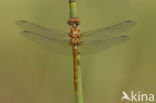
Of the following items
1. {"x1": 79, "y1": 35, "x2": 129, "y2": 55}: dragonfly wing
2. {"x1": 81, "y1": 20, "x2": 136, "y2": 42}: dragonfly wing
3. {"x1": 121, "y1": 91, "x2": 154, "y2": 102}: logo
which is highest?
{"x1": 81, "y1": 20, "x2": 136, "y2": 42}: dragonfly wing

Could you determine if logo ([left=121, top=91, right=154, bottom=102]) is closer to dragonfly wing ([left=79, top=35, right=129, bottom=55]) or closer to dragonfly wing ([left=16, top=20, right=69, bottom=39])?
dragonfly wing ([left=79, top=35, right=129, bottom=55])

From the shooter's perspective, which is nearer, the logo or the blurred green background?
the logo

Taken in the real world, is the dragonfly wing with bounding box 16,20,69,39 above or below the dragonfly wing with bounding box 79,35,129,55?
above

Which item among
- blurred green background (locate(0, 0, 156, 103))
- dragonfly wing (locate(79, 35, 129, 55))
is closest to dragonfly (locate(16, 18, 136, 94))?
dragonfly wing (locate(79, 35, 129, 55))

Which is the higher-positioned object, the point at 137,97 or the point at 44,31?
the point at 44,31

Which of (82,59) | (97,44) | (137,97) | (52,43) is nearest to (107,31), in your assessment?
(97,44)

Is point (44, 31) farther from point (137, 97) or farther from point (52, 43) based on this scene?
point (137, 97)

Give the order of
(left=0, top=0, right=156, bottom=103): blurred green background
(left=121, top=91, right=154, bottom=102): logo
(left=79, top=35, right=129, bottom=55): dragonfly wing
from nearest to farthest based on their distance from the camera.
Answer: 1. (left=79, top=35, right=129, bottom=55): dragonfly wing
2. (left=121, top=91, right=154, bottom=102): logo
3. (left=0, top=0, right=156, bottom=103): blurred green background
